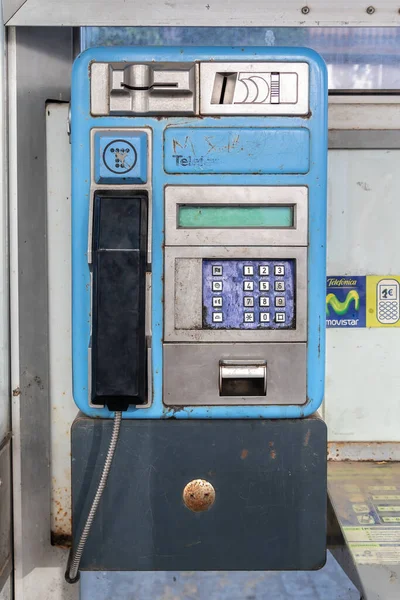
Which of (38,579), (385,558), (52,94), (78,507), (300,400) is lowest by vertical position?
(38,579)

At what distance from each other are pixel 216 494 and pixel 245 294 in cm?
43

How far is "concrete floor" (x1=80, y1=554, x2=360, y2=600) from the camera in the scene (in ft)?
4.31

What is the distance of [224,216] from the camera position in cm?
113

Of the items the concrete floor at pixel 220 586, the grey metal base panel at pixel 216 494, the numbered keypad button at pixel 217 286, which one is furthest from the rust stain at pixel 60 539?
the numbered keypad button at pixel 217 286

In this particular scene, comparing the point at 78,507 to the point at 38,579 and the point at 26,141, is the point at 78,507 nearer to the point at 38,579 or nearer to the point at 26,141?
the point at 38,579

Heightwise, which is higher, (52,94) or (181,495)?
(52,94)

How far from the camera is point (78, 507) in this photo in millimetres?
A: 1152

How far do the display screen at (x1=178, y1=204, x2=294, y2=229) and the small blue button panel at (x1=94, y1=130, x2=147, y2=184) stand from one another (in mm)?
113

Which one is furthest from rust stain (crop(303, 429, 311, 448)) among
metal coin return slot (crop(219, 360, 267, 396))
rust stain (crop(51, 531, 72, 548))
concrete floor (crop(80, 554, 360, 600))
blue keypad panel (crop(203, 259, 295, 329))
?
rust stain (crop(51, 531, 72, 548))

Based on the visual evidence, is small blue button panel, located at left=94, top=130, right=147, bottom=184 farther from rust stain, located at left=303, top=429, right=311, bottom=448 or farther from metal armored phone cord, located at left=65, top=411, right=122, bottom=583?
rust stain, located at left=303, top=429, right=311, bottom=448

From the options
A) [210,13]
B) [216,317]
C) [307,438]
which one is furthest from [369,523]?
[210,13]

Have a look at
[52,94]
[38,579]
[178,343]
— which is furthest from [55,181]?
[38,579]

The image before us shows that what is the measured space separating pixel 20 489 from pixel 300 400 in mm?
829

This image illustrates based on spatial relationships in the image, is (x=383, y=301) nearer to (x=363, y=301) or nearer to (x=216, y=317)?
(x=363, y=301)
